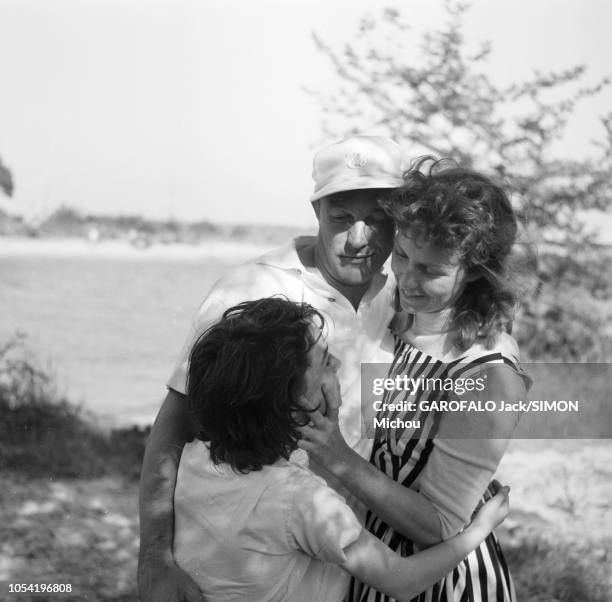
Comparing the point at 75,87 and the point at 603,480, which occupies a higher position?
the point at 75,87

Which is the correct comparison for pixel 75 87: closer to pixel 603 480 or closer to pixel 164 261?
pixel 164 261

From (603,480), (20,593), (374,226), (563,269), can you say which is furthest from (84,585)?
(563,269)

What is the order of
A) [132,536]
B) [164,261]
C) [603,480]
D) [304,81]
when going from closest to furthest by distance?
[132,536], [603,480], [304,81], [164,261]

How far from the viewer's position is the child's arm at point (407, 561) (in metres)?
1.78

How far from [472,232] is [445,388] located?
1.10 feet

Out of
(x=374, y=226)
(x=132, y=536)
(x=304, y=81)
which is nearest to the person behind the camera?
(x=374, y=226)

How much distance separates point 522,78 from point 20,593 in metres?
3.44

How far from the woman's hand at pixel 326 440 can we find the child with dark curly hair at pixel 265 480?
1cm

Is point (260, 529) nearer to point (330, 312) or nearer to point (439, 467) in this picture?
point (439, 467)

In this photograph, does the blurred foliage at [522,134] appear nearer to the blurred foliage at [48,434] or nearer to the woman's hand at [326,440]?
the blurred foliage at [48,434]

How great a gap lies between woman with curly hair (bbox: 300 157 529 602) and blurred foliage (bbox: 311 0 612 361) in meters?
2.89

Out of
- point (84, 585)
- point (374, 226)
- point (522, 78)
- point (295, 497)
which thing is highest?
point (522, 78)

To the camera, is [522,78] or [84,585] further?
[522,78]

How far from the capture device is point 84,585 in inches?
144
